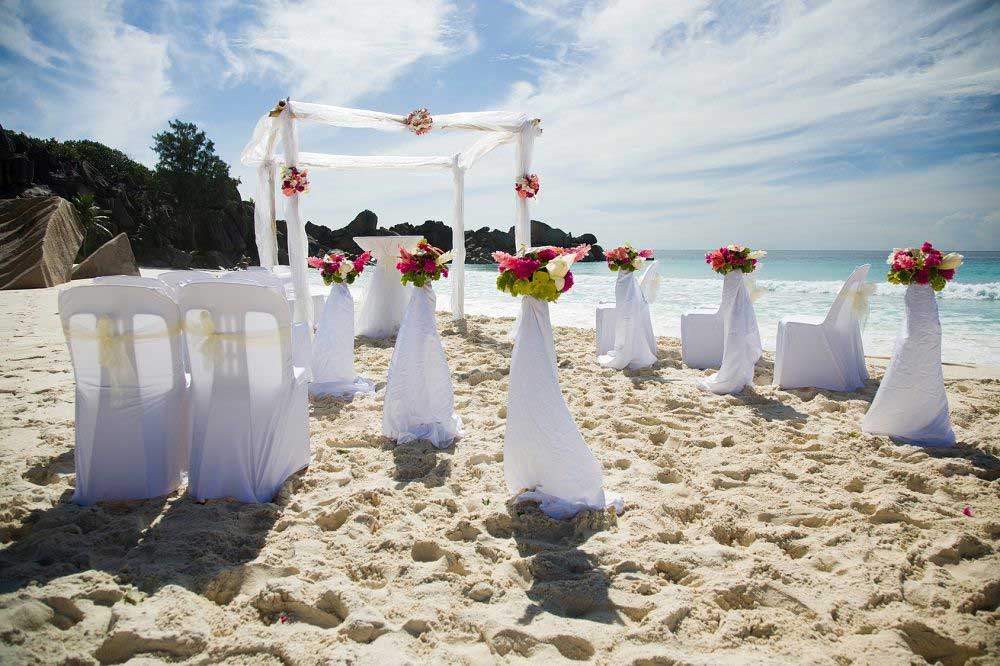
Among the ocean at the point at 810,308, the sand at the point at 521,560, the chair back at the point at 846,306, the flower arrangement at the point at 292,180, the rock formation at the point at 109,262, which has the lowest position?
the sand at the point at 521,560

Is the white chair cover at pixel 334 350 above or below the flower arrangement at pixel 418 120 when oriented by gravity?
below

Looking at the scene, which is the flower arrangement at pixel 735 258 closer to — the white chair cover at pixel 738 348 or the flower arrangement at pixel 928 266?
the white chair cover at pixel 738 348

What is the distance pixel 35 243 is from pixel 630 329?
13453 mm

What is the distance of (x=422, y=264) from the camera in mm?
3812

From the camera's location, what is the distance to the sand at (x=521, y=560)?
1.83m

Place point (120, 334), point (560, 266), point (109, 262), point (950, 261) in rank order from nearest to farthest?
point (560, 266)
point (120, 334)
point (950, 261)
point (109, 262)

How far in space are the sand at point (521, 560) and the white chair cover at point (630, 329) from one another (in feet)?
A: 6.87

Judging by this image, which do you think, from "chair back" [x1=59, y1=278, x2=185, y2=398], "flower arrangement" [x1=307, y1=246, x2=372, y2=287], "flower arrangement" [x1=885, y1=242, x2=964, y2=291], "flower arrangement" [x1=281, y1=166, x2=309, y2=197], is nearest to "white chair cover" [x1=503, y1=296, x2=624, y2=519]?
"chair back" [x1=59, y1=278, x2=185, y2=398]

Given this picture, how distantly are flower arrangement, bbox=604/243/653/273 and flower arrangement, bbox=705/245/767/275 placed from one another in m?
0.87

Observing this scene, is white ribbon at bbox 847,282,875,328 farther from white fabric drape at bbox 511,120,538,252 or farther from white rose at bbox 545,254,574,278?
white fabric drape at bbox 511,120,538,252

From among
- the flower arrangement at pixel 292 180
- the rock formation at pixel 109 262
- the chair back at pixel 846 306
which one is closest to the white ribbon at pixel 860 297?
the chair back at pixel 846 306

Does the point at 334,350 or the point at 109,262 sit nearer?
the point at 334,350

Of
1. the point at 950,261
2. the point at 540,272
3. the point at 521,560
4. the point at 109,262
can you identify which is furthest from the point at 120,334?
the point at 109,262

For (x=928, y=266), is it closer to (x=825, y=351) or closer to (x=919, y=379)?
(x=919, y=379)
